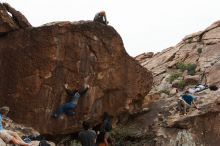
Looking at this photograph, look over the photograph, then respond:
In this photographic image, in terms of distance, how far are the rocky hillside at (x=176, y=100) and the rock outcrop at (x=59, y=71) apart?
2185 mm

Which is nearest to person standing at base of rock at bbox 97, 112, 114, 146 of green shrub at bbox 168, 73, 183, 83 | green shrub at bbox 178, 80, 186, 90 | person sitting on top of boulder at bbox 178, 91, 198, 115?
person sitting on top of boulder at bbox 178, 91, 198, 115

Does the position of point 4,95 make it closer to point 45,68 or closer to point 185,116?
point 45,68

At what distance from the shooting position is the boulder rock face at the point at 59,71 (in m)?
17.8

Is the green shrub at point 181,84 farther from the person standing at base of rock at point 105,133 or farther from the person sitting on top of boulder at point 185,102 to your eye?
the person standing at base of rock at point 105,133

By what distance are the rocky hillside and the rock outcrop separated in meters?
2.19

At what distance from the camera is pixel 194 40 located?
1251 inches

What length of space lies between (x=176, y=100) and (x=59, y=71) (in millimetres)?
7603

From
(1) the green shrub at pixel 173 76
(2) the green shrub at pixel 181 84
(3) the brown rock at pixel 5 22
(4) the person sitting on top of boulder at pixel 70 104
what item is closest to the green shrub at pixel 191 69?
(1) the green shrub at pixel 173 76

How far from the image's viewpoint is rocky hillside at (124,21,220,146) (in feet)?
68.8

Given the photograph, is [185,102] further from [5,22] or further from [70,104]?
[5,22]

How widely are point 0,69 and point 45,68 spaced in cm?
175

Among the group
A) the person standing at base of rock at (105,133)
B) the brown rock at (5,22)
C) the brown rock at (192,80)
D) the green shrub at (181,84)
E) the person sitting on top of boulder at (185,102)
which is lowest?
the person standing at base of rock at (105,133)

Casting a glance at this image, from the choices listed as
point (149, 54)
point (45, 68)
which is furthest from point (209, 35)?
point (45, 68)

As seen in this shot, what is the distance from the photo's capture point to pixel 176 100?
23.5 meters
